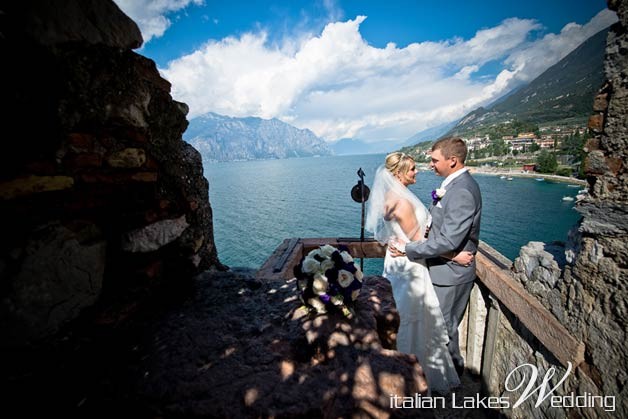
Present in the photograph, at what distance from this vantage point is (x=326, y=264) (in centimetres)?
210

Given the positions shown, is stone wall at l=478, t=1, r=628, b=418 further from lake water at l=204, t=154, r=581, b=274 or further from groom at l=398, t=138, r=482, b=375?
lake water at l=204, t=154, r=581, b=274

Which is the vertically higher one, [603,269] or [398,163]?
[398,163]

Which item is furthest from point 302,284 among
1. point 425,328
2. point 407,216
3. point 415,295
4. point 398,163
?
point 398,163

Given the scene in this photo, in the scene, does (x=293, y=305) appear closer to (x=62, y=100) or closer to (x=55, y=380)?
(x=55, y=380)

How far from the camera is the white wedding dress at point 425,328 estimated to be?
3.68 m

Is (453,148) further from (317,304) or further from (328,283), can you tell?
(317,304)

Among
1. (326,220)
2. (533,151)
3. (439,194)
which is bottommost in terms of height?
(326,220)

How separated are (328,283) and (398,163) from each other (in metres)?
2.88

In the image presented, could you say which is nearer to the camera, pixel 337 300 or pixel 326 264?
pixel 337 300

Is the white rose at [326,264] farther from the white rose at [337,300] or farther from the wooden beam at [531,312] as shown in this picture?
the wooden beam at [531,312]

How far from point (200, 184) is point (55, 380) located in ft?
6.11

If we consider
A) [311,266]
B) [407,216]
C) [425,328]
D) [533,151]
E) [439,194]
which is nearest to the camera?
[311,266]

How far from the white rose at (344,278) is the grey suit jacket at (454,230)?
67.7 inches

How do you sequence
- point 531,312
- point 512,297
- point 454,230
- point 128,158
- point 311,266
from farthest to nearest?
point 454,230 < point 512,297 < point 531,312 < point 311,266 < point 128,158
